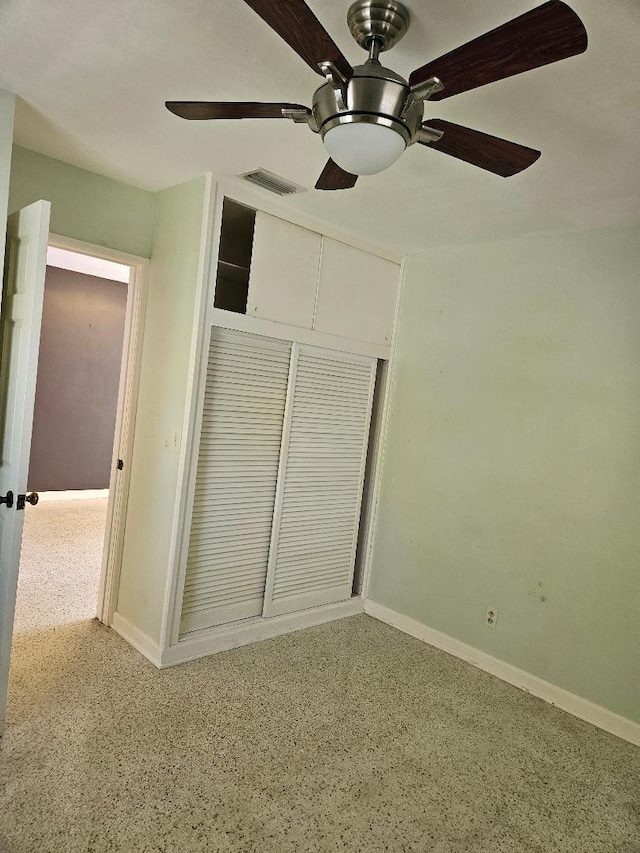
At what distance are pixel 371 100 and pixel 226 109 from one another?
440 mm

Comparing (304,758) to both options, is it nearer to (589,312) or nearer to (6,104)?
(589,312)

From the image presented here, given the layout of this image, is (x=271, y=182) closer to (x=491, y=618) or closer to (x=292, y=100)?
(x=292, y=100)

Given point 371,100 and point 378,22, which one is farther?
point 378,22

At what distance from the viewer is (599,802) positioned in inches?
90.0

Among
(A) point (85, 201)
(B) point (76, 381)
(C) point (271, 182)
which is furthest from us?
(B) point (76, 381)

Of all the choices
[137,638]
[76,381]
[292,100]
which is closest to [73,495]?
[76,381]

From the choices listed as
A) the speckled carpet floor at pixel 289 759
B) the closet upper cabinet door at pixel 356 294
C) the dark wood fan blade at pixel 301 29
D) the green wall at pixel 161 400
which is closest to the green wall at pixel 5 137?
the green wall at pixel 161 400

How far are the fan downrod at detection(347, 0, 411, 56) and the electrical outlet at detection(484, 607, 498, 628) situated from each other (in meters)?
2.79

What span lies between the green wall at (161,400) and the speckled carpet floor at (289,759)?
36cm

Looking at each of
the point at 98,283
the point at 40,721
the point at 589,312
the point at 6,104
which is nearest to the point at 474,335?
the point at 589,312

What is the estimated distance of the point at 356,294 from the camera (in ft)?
11.9

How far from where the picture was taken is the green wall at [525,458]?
2.84 m

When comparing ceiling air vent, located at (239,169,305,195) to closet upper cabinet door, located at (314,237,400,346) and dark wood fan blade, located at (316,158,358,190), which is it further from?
dark wood fan blade, located at (316,158,358,190)

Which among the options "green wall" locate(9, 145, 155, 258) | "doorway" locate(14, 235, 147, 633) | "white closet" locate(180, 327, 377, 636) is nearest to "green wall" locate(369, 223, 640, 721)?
"white closet" locate(180, 327, 377, 636)
